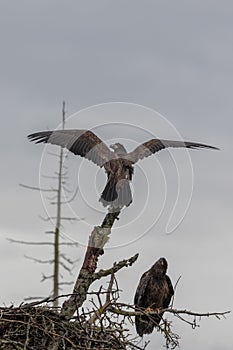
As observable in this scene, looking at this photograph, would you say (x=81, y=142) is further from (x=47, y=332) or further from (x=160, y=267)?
(x=160, y=267)

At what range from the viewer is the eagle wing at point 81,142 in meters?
18.2

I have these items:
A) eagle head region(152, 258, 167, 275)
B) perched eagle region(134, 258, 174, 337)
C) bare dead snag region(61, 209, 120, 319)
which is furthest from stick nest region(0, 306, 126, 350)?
eagle head region(152, 258, 167, 275)

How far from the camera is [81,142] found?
18.9m

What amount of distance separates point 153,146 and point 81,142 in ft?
3.94

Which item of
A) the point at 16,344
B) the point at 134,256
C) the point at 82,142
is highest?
the point at 82,142

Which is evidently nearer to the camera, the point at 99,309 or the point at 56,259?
the point at 99,309

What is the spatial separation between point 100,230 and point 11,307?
216 centimetres

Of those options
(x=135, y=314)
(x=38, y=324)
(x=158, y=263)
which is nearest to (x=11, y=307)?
(x=38, y=324)

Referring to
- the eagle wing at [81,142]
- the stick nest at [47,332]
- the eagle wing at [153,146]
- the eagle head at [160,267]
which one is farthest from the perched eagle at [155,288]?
the stick nest at [47,332]

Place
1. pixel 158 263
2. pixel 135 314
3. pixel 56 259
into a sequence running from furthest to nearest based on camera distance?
pixel 56 259
pixel 158 263
pixel 135 314

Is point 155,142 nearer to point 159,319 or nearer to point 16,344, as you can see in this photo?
point 159,319

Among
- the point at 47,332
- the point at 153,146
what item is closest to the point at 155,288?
the point at 153,146

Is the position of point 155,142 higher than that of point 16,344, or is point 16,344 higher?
point 155,142

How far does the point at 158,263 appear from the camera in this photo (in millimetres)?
23797
